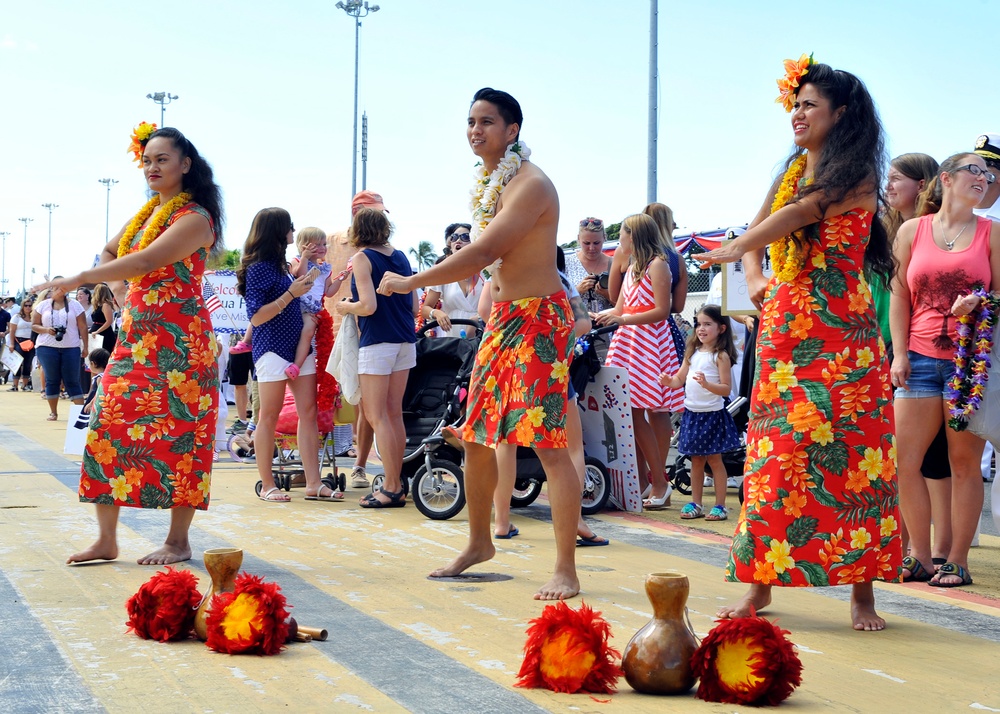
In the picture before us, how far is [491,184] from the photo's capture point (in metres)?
4.94

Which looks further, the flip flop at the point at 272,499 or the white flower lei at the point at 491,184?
the flip flop at the point at 272,499

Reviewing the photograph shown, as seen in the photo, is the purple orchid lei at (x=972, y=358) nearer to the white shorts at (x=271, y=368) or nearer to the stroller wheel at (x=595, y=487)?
the stroller wheel at (x=595, y=487)

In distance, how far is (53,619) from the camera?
423 cm

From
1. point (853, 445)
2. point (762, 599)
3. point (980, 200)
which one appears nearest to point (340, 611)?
point (762, 599)

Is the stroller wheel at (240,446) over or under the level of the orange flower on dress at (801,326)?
under

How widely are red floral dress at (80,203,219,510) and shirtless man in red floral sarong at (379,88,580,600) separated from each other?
142 cm

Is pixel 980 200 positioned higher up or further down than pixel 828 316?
higher up

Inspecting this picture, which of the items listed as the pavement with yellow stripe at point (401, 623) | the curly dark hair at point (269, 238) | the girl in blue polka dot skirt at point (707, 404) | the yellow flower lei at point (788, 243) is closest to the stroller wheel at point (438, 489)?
the pavement with yellow stripe at point (401, 623)

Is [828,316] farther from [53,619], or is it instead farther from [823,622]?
[53,619]

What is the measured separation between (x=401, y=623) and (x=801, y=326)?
1845 millimetres

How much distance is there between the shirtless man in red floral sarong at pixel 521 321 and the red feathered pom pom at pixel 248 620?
4.20 ft

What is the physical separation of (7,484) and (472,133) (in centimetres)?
523

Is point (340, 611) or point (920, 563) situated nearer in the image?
point (340, 611)

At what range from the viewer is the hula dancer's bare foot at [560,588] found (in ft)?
15.3
